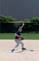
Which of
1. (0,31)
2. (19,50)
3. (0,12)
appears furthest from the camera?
(0,12)

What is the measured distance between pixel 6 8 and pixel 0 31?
6.23 metres

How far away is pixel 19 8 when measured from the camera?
30.5 meters

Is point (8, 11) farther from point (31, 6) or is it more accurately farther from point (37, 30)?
point (37, 30)

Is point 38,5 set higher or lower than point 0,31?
higher

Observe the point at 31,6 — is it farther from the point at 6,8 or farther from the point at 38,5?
the point at 6,8

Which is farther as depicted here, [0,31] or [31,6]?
[31,6]

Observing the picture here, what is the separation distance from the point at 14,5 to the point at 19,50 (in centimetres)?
1912

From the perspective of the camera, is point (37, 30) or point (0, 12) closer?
point (37, 30)

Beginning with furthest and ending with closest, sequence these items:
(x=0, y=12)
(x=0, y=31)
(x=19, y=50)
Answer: (x=0, y=12)
(x=0, y=31)
(x=19, y=50)

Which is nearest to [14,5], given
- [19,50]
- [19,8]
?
[19,8]

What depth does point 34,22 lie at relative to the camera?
25109 millimetres

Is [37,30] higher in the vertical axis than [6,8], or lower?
lower

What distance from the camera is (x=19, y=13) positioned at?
99.9 feet

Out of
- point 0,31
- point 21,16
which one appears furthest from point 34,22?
point 21,16
